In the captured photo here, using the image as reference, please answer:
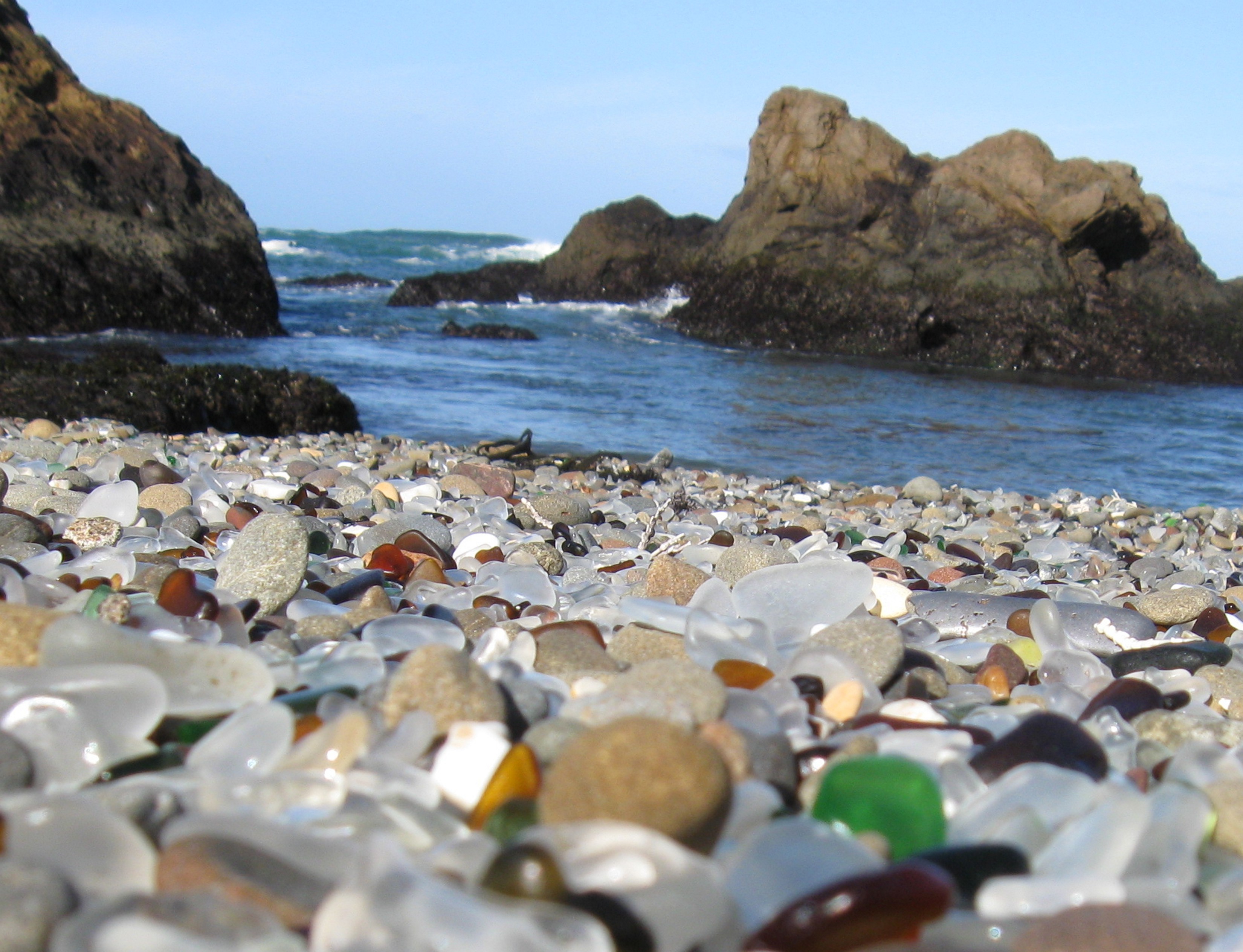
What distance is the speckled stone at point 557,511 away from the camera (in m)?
3.49

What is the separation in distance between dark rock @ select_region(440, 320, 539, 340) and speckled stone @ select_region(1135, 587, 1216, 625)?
15254mm

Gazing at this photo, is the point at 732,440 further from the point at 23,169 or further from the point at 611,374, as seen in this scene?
the point at 23,169

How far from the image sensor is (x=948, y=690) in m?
1.79

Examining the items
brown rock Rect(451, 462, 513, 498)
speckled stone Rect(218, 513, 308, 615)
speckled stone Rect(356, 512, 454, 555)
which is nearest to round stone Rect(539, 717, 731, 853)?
speckled stone Rect(218, 513, 308, 615)

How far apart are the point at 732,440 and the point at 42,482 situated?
5.63 m

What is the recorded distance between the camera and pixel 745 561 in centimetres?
267

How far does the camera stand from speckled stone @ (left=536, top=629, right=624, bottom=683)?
1629mm

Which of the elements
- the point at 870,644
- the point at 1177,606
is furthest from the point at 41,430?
the point at 1177,606

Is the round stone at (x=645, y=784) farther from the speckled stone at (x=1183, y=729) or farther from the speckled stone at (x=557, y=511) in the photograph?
the speckled stone at (x=557, y=511)

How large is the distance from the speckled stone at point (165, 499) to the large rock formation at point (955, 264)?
16225 millimetres

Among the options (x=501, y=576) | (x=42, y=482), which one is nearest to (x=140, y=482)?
(x=42, y=482)

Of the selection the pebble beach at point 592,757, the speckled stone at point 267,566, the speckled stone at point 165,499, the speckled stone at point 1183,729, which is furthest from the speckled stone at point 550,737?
the speckled stone at point 165,499

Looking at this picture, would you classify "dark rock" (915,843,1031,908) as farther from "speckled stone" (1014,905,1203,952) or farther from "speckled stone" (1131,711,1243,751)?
"speckled stone" (1131,711,1243,751)

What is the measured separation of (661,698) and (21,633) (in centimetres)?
91
